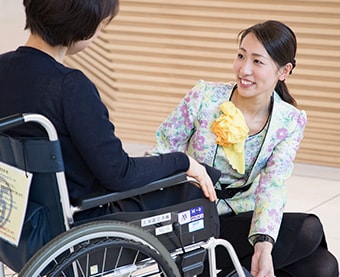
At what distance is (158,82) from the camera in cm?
551

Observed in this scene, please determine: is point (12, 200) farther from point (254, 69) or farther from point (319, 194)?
point (319, 194)

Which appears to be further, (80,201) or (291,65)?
(291,65)

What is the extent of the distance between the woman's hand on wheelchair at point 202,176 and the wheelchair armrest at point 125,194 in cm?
5

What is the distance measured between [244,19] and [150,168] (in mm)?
3026

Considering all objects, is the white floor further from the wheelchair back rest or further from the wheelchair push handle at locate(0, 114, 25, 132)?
the wheelchair push handle at locate(0, 114, 25, 132)

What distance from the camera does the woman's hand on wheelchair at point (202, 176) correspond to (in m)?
2.32

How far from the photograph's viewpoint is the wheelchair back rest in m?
2.06

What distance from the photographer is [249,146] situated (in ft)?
9.37

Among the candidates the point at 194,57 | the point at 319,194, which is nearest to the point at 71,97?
the point at 319,194

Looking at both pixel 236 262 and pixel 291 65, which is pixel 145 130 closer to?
pixel 291 65

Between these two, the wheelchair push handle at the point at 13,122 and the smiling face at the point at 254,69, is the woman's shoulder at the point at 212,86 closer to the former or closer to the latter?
the smiling face at the point at 254,69

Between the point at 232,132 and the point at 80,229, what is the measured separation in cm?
90

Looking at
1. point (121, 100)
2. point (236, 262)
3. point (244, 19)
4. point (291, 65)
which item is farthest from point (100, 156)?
point (121, 100)

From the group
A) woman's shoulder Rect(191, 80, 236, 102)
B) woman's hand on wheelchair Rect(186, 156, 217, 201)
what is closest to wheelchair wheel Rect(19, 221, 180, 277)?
woman's hand on wheelchair Rect(186, 156, 217, 201)
